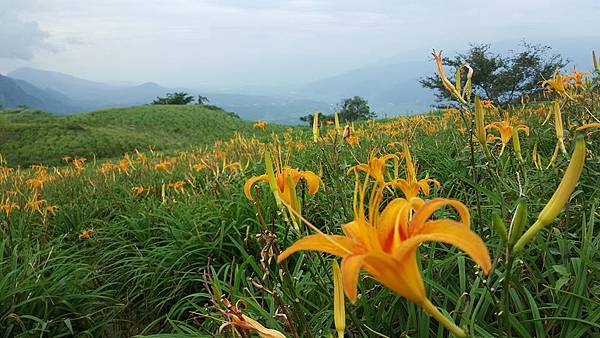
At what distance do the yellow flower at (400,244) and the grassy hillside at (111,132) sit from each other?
1275 centimetres

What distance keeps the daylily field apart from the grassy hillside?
9863 mm

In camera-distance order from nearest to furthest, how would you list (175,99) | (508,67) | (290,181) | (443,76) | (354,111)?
(290,181), (443,76), (354,111), (508,67), (175,99)

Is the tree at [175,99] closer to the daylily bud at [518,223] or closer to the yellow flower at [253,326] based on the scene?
the yellow flower at [253,326]

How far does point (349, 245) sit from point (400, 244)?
8cm

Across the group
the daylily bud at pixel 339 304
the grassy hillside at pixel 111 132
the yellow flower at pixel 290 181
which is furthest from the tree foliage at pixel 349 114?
the grassy hillside at pixel 111 132

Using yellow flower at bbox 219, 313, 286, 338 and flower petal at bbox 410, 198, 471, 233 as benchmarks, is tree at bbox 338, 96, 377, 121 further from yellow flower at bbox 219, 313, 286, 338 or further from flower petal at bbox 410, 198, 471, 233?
flower petal at bbox 410, 198, 471, 233

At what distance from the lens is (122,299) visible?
2.92 m

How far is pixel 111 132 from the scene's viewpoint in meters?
16.9

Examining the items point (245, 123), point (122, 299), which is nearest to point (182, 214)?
point (122, 299)

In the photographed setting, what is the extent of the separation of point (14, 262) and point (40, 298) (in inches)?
12.8

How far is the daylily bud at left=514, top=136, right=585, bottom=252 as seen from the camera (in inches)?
24.9

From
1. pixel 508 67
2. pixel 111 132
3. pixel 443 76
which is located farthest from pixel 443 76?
pixel 508 67

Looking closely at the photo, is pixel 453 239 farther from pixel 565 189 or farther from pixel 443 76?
pixel 443 76

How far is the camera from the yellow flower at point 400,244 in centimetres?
54
